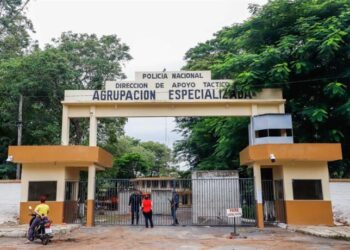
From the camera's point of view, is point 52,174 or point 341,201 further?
point 52,174

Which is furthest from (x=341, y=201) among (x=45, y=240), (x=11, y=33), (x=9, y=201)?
(x=11, y=33)

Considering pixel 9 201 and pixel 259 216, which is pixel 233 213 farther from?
pixel 9 201

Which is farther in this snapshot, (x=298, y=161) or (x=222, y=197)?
(x=222, y=197)

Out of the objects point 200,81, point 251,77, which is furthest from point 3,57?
point 251,77

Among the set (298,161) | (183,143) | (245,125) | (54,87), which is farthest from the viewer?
(183,143)

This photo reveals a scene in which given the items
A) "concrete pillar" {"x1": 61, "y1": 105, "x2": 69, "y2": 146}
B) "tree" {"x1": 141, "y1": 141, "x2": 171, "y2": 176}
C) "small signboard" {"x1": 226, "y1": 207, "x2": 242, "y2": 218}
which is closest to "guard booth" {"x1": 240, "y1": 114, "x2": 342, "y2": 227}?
"small signboard" {"x1": 226, "y1": 207, "x2": 242, "y2": 218}

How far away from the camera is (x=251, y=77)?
16.4 metres

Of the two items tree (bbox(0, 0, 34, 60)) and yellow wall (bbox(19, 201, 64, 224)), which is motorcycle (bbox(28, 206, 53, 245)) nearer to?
yellow wall (bbox(19, 201, 64, 224))

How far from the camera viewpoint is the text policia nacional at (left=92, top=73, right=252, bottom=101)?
1656 centimetres

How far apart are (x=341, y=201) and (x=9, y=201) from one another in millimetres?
13690

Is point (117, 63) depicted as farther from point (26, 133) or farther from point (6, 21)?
point (6, 21)

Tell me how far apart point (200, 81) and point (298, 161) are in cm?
543

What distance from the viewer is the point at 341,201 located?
1499cm

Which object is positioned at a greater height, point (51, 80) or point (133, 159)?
point (51, 80)
